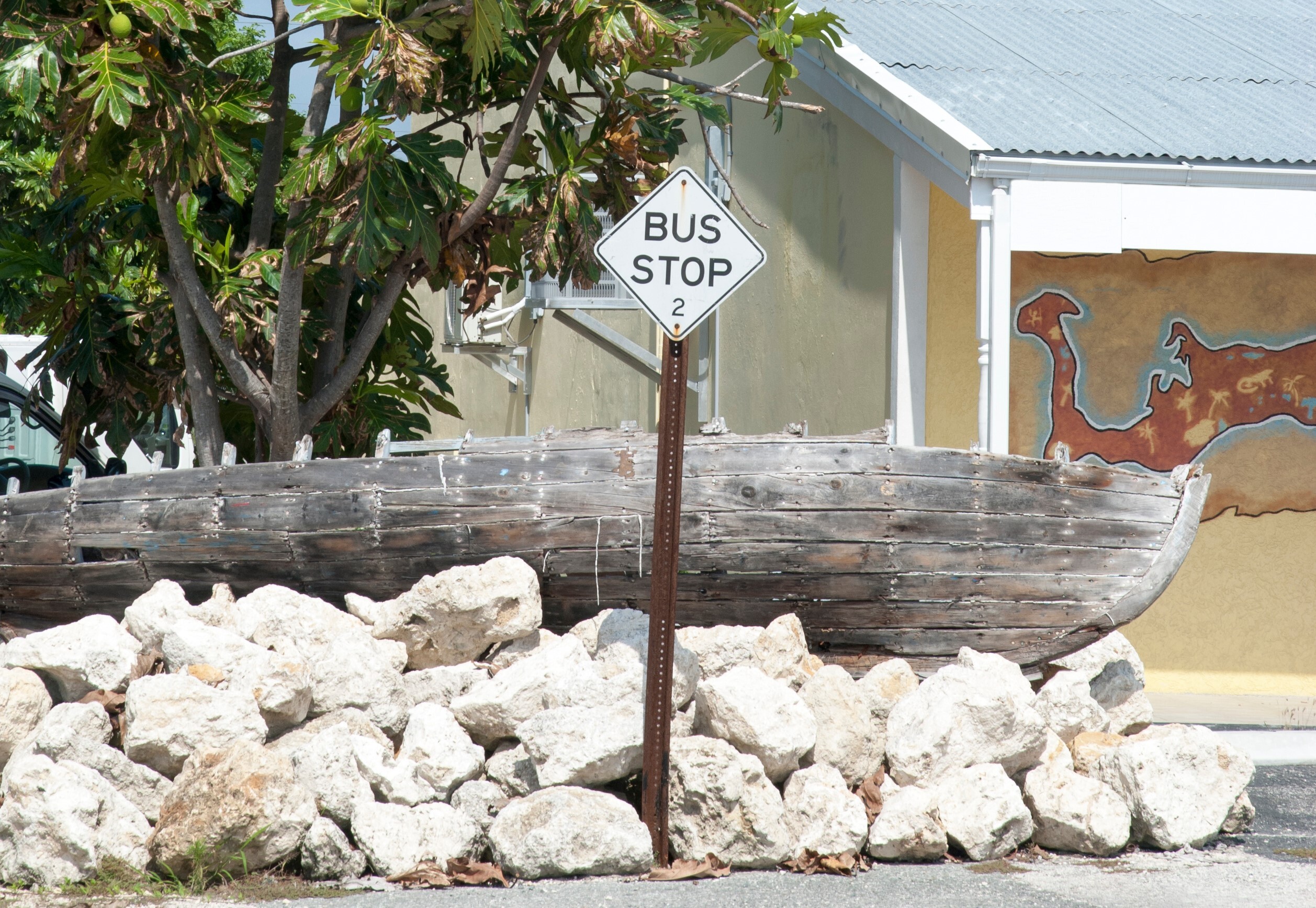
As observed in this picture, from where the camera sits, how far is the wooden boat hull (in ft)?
19.9

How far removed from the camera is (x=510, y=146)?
6918 mm

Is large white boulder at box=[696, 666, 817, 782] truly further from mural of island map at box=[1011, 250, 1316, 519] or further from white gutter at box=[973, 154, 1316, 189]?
mural of island map at box=[1011, 250, 1316, 519]

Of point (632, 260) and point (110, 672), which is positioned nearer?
point (632, 260)

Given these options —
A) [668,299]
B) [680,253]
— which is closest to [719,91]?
[680,253]

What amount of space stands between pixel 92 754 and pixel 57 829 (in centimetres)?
45

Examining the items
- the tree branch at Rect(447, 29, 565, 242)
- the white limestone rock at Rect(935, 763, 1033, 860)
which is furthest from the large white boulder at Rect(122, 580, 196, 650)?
the white limestone rock at Rect(935, 763, 1033, 860)

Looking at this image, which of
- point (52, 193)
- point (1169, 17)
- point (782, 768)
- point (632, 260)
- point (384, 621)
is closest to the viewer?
point (632, 260)

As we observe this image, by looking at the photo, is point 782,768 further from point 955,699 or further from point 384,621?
point 384,621

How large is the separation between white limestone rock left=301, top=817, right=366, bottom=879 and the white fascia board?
4.56 meters

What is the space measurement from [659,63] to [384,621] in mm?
3278

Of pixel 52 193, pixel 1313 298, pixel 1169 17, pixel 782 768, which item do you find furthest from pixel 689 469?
pixel 1169 17

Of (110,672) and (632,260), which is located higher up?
(632,260)

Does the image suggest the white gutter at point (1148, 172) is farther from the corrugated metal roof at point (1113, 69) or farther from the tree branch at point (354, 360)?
the tree branch at point (354, 360)

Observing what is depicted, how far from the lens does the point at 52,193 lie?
22.1ft
